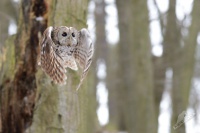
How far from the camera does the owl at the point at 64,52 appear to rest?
1.40 ft

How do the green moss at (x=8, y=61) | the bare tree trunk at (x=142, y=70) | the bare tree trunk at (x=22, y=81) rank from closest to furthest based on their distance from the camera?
1. the bare tree trunk at (x=22, y=81)
2. the green moss at (x=8, y=61)
3. the bare tree trunk at (x=142, y=70)

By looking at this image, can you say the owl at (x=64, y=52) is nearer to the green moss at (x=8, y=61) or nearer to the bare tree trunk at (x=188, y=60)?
the green moss at (x=8, y=61)

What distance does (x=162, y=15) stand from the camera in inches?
121

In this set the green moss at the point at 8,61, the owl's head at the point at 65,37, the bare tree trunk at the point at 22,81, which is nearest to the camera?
the owl's head at the point at 65,37

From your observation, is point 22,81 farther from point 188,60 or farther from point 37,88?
point 188,60

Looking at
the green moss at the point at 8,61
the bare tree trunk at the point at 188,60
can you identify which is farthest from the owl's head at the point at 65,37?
the bare tree trunk at the point at 188,60

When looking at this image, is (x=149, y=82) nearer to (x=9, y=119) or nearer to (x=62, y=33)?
(x=9, y=119)

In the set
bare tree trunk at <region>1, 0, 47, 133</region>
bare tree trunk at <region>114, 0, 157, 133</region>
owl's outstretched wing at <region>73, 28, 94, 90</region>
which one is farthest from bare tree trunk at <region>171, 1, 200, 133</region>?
owl's outstretched wing at <region>73, 28, 94, 90</region>

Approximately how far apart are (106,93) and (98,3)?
241 cm

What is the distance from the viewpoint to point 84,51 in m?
0.44

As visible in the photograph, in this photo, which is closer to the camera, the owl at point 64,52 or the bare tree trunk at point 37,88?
the owl at point 64,52

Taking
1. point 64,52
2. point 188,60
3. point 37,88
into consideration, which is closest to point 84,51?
point 64,52

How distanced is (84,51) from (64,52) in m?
0.02

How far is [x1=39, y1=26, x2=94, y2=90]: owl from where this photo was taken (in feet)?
1.40
